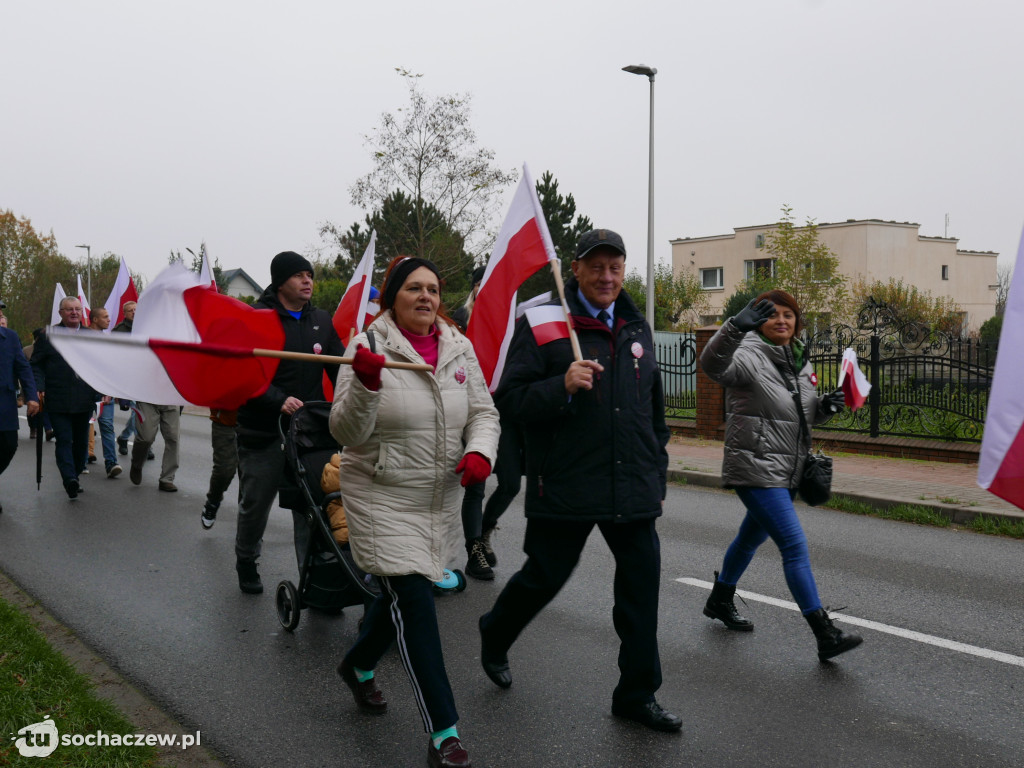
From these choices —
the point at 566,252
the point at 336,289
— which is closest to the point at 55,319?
the point at 336,289

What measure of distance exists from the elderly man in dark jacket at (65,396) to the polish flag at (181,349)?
6.35m

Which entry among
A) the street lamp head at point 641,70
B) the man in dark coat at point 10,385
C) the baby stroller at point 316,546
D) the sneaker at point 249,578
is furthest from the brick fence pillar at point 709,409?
the baby stroller at point 316,546

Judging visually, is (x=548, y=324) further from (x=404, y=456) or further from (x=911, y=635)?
(x=911, y=635)

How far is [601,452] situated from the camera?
376 centimetres

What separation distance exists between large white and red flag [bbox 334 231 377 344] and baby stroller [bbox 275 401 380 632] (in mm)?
2247

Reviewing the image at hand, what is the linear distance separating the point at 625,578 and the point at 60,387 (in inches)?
305

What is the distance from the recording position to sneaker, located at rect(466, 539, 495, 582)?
247 inches

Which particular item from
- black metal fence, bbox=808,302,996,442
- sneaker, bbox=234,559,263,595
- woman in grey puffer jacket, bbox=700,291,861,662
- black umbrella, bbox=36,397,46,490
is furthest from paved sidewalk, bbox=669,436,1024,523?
black umbrella, bbox=36,397,46,490

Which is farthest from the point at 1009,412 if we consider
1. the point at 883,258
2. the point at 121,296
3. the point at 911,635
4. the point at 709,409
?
the point at 883,258

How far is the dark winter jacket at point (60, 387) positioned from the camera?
9.66 metres

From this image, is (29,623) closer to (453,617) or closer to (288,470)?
(288,470)

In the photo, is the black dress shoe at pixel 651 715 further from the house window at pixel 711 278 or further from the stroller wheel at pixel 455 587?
the house window at pixel 711 278

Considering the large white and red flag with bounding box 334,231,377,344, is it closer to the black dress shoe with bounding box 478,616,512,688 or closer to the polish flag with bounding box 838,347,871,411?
the black dress shoe with bounding box 478,616,512,688

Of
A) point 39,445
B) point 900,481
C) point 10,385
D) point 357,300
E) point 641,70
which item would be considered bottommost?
point 900,481
